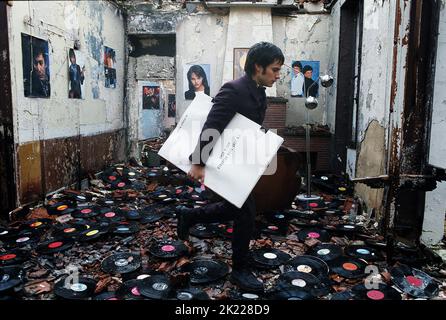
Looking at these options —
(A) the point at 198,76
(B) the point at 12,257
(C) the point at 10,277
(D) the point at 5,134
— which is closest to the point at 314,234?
(C) the point at 10,277

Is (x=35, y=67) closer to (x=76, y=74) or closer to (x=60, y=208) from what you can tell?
(x=76, y=74)

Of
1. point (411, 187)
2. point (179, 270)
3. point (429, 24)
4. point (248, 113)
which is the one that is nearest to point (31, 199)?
point (179, 270)

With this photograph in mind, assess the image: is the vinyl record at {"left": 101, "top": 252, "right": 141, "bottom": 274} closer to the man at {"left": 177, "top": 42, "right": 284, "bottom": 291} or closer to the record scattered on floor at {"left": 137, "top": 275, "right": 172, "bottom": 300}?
the record scattered on floor at {"left": 137, "top": 275, "right": 172, "bottom": 300}

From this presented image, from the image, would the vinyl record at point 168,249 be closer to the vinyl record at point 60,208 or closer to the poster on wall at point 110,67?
the vinyl record at point 60,208

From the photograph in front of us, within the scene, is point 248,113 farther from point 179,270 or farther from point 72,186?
point 72,186

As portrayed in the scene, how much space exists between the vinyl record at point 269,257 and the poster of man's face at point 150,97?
6.01 m

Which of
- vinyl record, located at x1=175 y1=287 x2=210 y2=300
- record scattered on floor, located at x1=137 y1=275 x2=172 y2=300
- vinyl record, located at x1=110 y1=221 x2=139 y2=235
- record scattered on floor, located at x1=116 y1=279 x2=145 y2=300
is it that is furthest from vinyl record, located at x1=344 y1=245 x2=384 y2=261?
vinyl record, located at x1=110 y1=221 x2=139 y2=235

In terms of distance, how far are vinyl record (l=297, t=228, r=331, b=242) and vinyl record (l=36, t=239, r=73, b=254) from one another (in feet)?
7.95

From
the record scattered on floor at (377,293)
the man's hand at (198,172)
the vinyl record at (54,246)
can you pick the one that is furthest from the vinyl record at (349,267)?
the vinyl record at (54,246)

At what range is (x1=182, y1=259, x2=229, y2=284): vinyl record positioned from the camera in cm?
273

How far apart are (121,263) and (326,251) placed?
1940mm

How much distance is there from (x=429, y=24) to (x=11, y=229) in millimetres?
4767

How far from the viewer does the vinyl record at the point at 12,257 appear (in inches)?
118

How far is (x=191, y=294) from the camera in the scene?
2.51 metres
